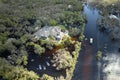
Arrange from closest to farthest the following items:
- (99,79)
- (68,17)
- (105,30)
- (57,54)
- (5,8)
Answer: (99,79), (57,54), (105,30), (68,17), (5,8)

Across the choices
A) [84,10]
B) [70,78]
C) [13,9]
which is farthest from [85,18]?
[70,78]

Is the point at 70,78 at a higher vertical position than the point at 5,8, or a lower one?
lower

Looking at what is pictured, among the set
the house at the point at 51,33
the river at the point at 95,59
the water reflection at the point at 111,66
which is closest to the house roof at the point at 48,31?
the house at the point at 51,33

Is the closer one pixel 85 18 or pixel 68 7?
pixel 85 18

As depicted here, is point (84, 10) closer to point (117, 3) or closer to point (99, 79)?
point (117, 3)

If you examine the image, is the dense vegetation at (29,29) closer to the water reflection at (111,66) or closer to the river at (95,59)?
the river at (95,59)

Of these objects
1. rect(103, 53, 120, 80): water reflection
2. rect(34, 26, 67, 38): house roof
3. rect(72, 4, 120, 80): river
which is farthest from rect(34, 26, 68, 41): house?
rect(103, 53, 120, 80): water reflection

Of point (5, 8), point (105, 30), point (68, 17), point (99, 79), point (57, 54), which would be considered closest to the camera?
point (99, 79)

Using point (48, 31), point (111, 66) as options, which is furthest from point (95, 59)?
point (48, 31)
